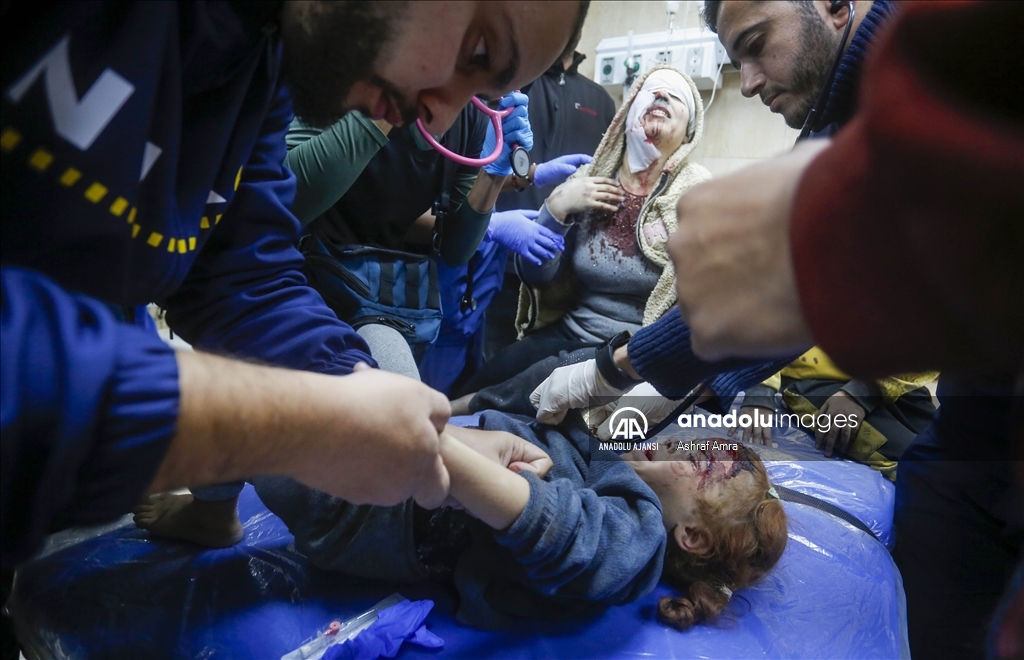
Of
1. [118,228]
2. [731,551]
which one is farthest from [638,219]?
[118,228]

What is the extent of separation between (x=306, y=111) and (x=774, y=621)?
3.52 ft

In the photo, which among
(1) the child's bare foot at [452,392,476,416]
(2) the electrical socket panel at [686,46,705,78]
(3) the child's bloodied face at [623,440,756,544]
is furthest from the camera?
(2) the electrical socket panel at [686,46,705,78]

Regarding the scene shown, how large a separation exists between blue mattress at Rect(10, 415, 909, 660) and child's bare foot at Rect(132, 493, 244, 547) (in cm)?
2

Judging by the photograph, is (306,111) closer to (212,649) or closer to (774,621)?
(212,649)

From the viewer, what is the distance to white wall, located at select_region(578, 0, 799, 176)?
1686 millimetres

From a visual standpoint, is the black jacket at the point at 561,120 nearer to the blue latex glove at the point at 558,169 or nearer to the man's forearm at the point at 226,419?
the blue latex glove at the point at 558,169

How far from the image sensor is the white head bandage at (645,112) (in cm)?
189

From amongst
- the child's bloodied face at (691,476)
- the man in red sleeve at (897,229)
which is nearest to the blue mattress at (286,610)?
the child's bloodied face at (691,476)

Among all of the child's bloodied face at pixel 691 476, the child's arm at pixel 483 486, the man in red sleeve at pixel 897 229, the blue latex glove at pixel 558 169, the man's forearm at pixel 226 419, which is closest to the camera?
the man in red sleeve at pixel 897 229

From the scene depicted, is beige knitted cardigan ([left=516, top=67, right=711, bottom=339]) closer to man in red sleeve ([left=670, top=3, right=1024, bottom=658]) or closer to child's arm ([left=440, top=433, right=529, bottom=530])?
child's arm ([left=440, top=433, right=529, bottom=530])

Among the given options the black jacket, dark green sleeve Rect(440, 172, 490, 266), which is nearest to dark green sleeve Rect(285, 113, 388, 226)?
dark green sleeve Rect(440, 172, 490, 266)

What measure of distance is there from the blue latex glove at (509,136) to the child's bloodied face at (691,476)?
2.52ft

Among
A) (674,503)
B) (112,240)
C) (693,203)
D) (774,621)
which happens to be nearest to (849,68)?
(693,203)

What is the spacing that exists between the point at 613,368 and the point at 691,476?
0.87 feet
